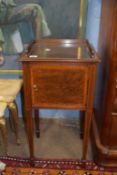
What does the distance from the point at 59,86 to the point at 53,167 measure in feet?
2.32

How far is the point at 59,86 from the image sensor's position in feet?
4.49

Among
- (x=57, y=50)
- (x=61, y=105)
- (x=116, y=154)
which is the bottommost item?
(x=116, y=154)

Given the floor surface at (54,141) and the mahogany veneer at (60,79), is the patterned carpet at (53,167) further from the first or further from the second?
the mahogany veneer at (60,79)

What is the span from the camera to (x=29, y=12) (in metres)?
1.78

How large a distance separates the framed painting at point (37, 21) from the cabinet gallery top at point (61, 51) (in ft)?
0.52

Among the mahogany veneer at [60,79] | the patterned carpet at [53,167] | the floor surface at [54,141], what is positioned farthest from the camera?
the floor surface at [54,141]

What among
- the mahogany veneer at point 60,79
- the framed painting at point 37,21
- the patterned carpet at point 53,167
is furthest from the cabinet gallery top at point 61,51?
the patterned carpet at point 53,167

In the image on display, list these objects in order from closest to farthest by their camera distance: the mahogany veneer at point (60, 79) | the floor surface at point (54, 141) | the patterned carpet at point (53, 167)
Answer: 1. the mahogany veneer at point (60, 79)
2. the patterned carpet at point (53, 167)
3. the floor surface at point (54, 141)

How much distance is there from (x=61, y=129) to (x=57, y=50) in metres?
0.88

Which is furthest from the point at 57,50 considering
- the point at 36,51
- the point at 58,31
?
the point at 58,31

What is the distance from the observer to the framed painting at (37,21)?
5.71ft

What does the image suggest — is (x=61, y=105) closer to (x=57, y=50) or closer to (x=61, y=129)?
(x=57, y=50)

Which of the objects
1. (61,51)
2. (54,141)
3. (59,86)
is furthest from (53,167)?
(61,51)

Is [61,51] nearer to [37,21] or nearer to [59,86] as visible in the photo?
[59,86]
